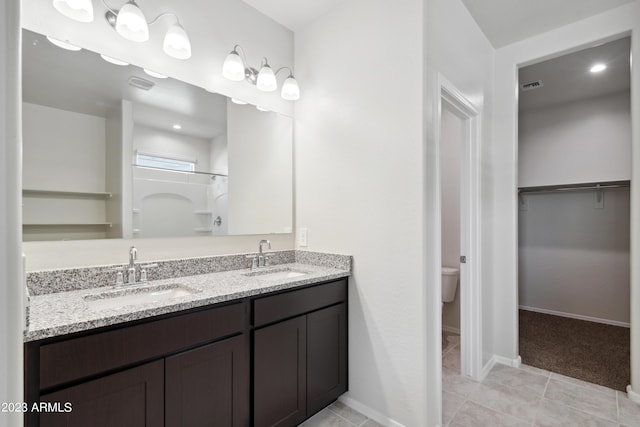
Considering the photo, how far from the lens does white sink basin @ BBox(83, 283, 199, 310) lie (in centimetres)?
137

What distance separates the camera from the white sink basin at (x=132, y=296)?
1.37 metres

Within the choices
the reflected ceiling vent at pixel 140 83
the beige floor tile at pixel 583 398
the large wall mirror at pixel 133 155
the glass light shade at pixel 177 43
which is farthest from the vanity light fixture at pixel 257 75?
the beige floor tile at pixel 583 398

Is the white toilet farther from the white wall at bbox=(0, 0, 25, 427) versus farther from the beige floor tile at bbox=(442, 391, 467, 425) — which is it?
the white wall at bbox=(0, 0, 25, 427)

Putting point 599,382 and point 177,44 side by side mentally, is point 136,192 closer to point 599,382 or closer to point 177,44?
point 177,44

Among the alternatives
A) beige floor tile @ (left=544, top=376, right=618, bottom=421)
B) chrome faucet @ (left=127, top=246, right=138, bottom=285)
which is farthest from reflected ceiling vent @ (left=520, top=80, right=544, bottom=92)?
chrome faucet @ (left=127, top=246, right=138, bottom=285)

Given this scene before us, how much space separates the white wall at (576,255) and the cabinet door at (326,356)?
3238 mm

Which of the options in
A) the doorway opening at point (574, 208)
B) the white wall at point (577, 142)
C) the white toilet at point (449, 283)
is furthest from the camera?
the white wall at point (577, 142)

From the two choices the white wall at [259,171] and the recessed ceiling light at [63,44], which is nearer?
the recessed ceiling light at [63,44]

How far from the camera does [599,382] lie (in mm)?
2279

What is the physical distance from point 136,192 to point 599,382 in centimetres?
336

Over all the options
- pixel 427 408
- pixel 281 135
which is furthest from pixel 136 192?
pixel 427 408

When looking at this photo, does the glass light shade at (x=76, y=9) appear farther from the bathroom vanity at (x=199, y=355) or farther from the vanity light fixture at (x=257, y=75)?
the bathroom vanity at (x=199, y=355)

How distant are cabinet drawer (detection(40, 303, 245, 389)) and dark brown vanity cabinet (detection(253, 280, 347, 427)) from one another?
210mm

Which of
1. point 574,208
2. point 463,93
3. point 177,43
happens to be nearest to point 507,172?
point 463,93
